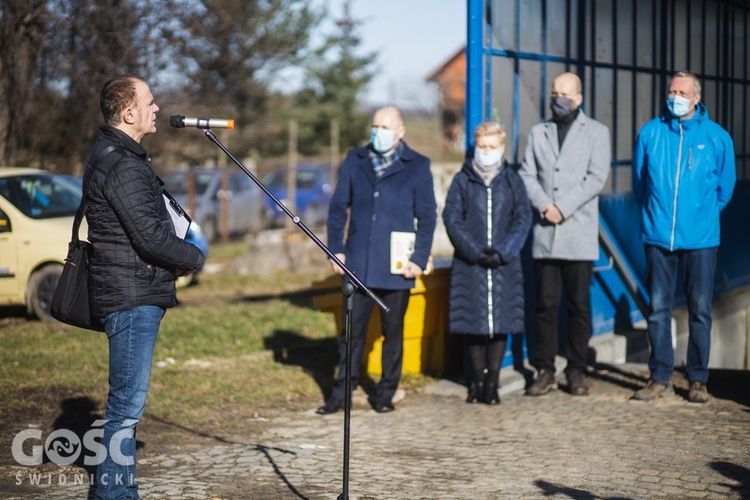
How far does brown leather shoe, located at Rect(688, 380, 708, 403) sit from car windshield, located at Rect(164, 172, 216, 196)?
50.6 feet

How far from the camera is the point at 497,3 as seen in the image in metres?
7.37

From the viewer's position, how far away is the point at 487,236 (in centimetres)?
675

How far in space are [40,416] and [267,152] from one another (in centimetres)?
2954

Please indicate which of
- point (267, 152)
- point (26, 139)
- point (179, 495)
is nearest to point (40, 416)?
point (179, 495)

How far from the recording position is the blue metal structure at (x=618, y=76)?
24.5 feet

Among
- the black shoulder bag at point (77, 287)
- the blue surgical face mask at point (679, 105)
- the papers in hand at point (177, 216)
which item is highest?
the blue surgical face mask at point (679, 105)

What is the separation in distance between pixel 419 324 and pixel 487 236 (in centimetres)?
111

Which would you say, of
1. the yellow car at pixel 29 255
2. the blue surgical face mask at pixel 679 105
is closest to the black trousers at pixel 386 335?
the blue surgical face mask at pixel 679 105

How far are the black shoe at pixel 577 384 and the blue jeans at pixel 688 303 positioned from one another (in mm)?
504

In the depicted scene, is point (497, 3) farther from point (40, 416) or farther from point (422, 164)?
point (40, 416)

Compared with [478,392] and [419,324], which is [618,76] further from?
[478,392]

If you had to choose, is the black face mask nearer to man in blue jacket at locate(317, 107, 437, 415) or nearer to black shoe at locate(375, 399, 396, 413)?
man in blue jacket at locate(317, 107, 437, 415)

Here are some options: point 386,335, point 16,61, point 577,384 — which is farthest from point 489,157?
point 16,61

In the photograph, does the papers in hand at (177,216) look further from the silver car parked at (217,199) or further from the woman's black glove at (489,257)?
the silver car parked at (217,199)
